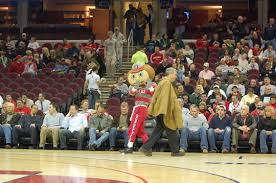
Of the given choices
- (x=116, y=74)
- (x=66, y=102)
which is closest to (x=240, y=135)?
(x=66, y=102)

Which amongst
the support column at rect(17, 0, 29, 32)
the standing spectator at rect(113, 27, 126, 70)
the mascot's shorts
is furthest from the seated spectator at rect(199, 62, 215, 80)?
the support column at rect(17, 0, 29, 32)

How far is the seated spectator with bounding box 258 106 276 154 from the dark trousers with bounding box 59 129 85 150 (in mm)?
4113

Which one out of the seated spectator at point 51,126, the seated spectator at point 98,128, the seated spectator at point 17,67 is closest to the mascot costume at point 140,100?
the seated spectator at point 98,128

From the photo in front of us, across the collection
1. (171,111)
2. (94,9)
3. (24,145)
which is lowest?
(24,145)

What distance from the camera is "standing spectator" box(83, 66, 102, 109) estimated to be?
21.3 metres

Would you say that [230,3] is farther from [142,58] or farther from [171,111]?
[171,111]

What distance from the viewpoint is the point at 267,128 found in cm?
1672

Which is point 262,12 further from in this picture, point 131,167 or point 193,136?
point 131,167

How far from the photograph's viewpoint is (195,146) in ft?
56.5

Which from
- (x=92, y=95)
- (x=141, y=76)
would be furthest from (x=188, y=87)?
(x=141, y=76)

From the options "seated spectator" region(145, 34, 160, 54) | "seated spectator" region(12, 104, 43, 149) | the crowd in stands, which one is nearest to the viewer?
Result: the crowd in stands

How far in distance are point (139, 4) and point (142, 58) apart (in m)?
8.88

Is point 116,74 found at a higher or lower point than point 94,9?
lower

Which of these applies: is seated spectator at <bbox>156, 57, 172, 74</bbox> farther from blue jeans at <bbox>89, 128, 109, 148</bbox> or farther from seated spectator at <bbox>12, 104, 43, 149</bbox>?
blue jeans at <bbox>89, 128, 109, 148</bbox>
